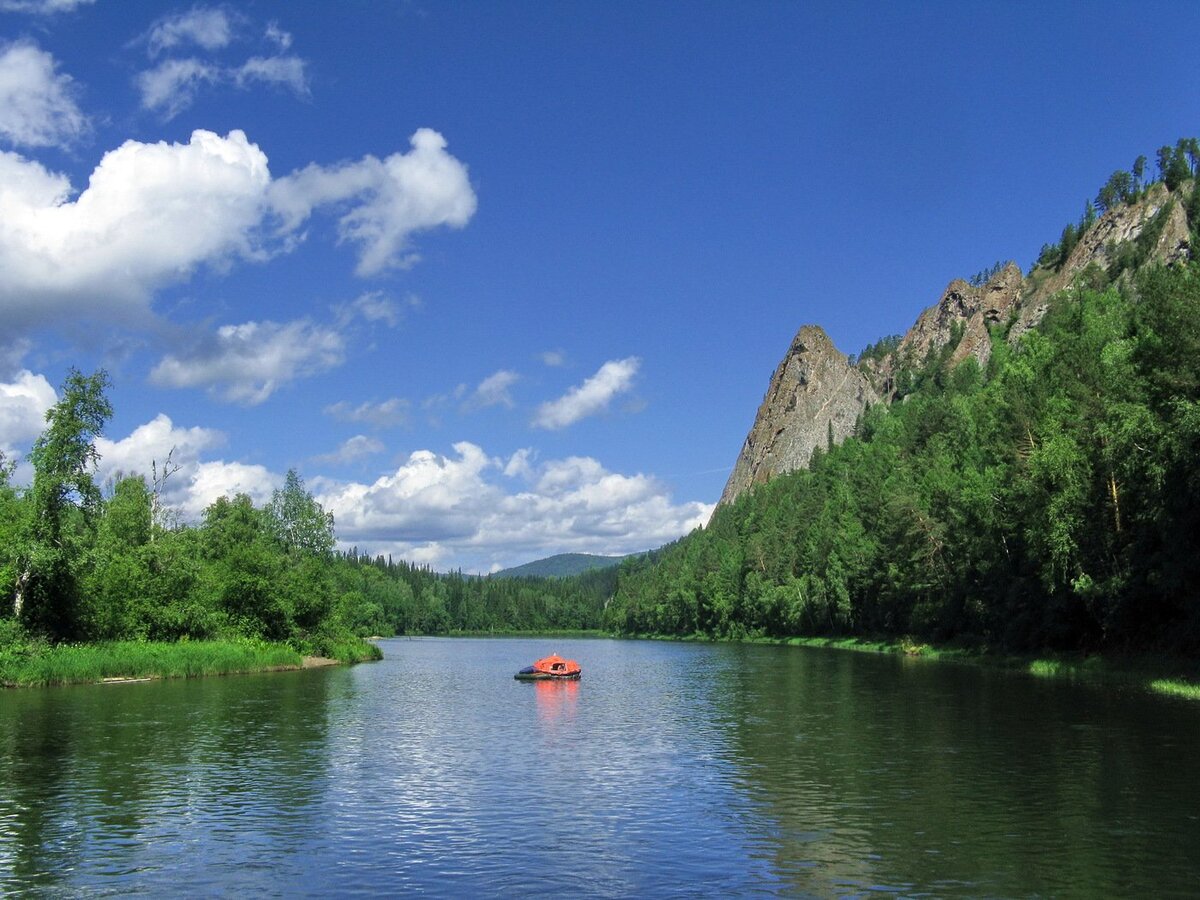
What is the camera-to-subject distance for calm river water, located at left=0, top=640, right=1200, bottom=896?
17.8 meters

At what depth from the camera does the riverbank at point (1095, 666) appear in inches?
1977

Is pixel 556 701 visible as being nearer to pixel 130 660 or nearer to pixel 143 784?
pixel 130 660

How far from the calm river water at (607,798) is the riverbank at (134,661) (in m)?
6.40

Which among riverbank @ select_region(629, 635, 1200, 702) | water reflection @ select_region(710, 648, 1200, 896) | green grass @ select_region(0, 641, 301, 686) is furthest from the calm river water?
green grass @ select_region(0, 641, 301, 686)

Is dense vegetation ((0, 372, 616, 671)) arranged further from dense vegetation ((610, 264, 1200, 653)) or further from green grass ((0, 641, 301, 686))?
dense vegetation ((610, 264, 1200, 653))

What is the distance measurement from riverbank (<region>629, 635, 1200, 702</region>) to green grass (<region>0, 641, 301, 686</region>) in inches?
2192

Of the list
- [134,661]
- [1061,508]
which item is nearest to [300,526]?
[134,661]

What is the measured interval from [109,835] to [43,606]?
4523 cm

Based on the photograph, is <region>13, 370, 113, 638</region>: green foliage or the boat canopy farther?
Answer: the boat canopy

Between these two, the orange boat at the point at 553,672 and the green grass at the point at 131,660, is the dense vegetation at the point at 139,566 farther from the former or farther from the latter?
the orange boat at the point at 553,672

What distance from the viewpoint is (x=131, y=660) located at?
62.9 meters

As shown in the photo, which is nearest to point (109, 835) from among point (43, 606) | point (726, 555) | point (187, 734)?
point (187, 734)

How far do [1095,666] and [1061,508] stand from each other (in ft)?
36.3

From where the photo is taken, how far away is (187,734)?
120ft
